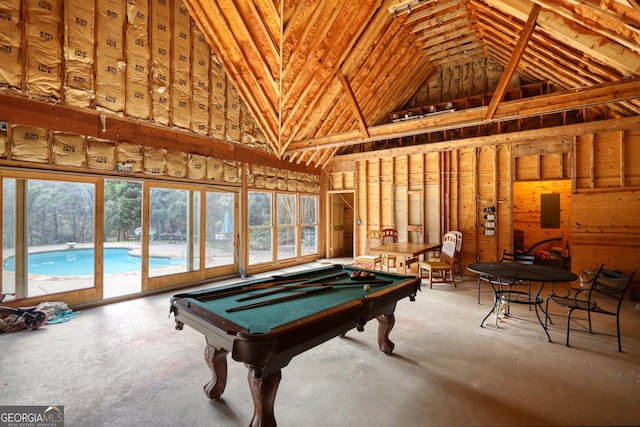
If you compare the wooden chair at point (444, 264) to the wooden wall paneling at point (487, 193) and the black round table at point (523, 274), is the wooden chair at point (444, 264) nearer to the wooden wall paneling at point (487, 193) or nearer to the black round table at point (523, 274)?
the wooden wall paneling at point (487, 193)

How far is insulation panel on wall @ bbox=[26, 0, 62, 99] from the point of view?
438cm

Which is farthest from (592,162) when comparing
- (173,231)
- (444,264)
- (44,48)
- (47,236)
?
(47,236)

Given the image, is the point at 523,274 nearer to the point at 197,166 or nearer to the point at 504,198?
the point at 504,198

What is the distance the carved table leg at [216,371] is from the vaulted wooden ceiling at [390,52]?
512cm

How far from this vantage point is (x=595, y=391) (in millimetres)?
2643

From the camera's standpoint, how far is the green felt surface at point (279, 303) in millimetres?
2168

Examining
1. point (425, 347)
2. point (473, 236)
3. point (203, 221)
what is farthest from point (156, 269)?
point (473, 236)

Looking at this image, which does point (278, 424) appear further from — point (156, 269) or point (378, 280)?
point (156, 269)

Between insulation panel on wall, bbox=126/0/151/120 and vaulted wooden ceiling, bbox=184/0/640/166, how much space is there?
3.64 ft

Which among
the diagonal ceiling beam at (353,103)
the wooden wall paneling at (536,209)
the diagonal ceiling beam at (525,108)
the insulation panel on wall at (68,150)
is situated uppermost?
the diagonal ceiling beam at (353,103)

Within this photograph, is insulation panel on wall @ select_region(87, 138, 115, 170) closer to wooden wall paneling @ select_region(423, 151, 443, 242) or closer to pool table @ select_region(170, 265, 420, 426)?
pool table @ select_region(170, 265, 420, 426)

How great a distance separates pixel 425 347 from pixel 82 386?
365 centimetres

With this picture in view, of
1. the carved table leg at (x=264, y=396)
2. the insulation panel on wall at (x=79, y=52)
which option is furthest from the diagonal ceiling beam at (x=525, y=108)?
the carved table leg at (x=264, y=396)

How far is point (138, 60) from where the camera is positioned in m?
5.48
